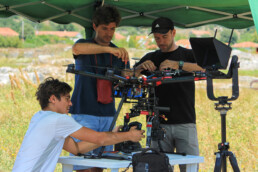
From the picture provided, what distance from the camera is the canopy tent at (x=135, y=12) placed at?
13.6ft

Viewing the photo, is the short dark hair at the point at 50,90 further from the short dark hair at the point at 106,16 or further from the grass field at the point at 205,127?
the grass field at the point at 205,127

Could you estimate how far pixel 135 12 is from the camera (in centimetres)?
450

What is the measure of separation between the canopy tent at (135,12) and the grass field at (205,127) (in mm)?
2634

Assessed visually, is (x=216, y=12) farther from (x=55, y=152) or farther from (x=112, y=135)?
(x=55, y=152)

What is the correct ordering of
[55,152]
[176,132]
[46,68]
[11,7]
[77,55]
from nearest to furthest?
1. [55,152]
2. [77,55]
3. [176,132]
4. [11,7]
5. [46,68]

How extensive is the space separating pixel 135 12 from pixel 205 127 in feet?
Answer: 15.1

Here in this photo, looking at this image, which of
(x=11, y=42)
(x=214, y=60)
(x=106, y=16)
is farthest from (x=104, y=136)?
(x=11, y=42)

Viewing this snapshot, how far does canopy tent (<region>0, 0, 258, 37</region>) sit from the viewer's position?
163 inches

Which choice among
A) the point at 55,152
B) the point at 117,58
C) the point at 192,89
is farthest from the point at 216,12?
the point at 55,152

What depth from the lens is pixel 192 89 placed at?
12.2 ft

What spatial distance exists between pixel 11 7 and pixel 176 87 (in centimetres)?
172

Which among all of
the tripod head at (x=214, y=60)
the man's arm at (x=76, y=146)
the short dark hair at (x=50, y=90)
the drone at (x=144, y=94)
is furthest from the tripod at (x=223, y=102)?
the short dark hair at (x=50, y=90)

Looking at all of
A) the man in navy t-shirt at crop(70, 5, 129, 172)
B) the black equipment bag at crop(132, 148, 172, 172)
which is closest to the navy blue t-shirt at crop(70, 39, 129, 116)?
the man in navy t-shirt at crop(70, 5, 129, 172)

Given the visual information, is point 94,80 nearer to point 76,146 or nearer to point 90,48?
point 90,48
